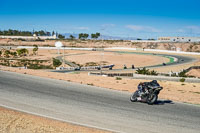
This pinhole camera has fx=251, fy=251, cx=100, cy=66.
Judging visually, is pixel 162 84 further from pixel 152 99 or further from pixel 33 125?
pixel 33 125

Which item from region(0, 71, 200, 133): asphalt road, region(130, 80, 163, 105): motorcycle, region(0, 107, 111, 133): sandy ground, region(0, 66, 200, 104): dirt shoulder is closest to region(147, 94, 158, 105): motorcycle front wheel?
region(130, 80, 163, 105): motorcycle

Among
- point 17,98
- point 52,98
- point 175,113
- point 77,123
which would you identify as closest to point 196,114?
point 175,113

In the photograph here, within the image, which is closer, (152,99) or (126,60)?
(152,99)

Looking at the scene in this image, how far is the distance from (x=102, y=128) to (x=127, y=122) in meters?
1.31

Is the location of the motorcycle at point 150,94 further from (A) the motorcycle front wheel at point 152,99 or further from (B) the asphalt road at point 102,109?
(B) the asphalt road at point 102,109

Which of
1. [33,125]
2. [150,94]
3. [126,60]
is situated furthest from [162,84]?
[126,60]

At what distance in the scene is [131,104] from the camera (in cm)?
1384

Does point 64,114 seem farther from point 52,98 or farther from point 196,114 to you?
point 196,114

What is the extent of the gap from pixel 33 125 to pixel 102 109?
151 inches

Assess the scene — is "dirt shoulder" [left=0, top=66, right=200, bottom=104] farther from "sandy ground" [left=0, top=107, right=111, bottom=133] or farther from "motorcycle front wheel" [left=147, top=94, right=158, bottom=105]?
"sandy ground" [left=0, top=107, right=111, bottom=133]

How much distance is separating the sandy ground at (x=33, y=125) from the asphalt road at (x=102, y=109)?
0.69 m

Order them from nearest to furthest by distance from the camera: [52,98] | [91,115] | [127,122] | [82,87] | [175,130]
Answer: [175,130] < [127,122] < [91,115] < [52,98] < [82,87]

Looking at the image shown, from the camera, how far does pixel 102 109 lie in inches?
493

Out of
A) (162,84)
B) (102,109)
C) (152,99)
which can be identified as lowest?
(162,84)
